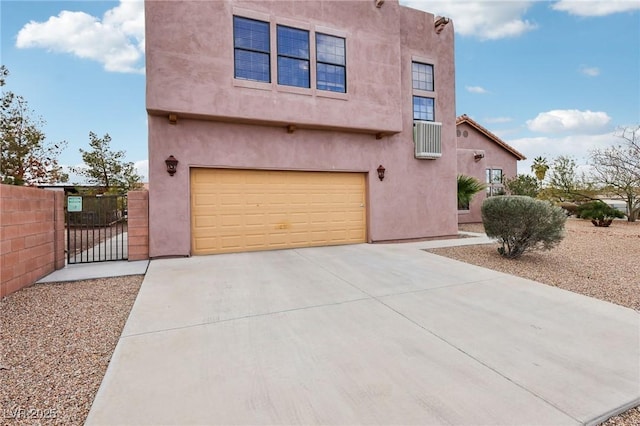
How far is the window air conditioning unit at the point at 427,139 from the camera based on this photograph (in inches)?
390

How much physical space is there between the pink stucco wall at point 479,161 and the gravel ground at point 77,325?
9209mm

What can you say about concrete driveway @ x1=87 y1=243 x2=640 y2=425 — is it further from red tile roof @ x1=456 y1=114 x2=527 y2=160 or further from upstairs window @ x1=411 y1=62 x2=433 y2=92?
red tile roof @ x1=456 y1=114 x2=527 y2=160

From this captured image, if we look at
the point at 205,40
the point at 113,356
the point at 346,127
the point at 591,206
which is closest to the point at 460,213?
the point at 591,206

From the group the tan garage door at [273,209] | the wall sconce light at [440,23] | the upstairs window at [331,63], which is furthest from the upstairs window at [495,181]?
the upstairs window at [331,63]

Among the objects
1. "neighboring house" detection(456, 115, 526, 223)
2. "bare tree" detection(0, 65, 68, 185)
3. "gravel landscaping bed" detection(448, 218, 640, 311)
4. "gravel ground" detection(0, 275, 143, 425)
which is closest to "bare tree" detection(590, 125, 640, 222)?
"neighboring house" detection(456, 115, 526, 223)

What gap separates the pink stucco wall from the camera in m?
16.6

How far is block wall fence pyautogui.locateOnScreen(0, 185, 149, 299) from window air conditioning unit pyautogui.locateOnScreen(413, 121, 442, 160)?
802 centimetres

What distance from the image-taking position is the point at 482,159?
16.9m

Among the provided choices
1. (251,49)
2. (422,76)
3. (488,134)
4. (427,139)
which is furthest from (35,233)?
(488,134)

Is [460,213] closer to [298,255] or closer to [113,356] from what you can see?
[298,255]

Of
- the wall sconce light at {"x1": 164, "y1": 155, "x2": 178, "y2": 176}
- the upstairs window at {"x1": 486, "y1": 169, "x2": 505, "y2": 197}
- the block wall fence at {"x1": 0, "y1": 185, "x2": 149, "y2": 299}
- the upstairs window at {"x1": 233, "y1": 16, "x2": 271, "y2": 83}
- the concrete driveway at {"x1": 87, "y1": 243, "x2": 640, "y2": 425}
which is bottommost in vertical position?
the concrete driveway at {"x1": 87, "y1": 243, "x2": 640, "y2": 425}

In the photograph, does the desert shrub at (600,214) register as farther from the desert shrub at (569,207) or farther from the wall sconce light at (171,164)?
the wall sconce light at (171,164)

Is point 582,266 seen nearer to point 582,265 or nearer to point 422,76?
point 582,265

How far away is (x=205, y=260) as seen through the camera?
7078mm
